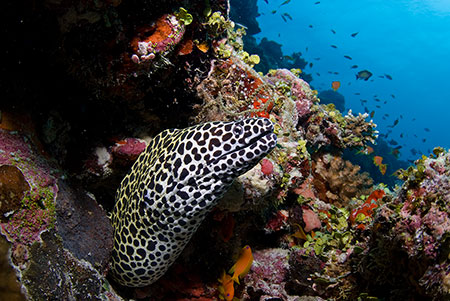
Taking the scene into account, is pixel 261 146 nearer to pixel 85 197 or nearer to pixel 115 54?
pixel 115 54

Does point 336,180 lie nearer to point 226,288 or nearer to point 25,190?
point 226,288

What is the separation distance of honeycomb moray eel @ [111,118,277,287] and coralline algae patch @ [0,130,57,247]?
94 centimetres

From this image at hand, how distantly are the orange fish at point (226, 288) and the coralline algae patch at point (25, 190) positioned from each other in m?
2.59

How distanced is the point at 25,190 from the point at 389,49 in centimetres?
14739

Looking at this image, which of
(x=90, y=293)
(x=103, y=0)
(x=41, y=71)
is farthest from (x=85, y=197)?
(x=103, y=0)

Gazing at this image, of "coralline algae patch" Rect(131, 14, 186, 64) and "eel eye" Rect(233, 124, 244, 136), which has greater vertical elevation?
"coralline algae patch" Rect(131, 14, 186, 64)

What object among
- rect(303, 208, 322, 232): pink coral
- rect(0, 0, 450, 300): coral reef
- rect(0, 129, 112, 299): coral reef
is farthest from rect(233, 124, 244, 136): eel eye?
rect(303, 208, 322, 232): pink coral

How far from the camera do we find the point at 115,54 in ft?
9.52

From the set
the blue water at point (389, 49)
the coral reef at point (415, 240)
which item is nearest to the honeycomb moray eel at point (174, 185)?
the coral reef at point (415, 240)

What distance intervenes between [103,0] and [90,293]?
106 inches

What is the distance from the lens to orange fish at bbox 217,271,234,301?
13.0 ft

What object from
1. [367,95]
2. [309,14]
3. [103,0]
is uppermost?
[103,0]

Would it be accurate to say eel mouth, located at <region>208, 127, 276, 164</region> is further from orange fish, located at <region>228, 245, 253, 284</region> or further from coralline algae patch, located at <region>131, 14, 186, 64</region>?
orange fish, located at <region>228, 245, 253, 284</region>

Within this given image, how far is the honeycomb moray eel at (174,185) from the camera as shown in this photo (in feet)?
8.90
